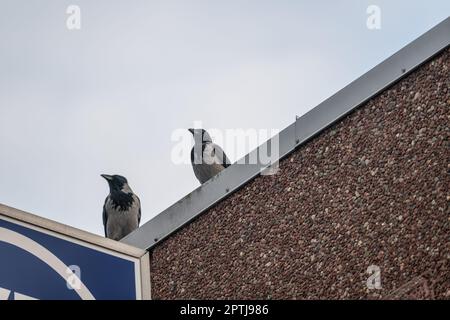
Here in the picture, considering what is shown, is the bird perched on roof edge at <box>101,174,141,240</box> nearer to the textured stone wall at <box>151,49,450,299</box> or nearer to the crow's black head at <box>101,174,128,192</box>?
the crow's black head at <box>101,174,128,192</box>

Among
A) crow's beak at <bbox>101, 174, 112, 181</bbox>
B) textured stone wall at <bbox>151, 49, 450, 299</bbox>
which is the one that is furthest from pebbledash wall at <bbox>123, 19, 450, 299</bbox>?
crow's beak at <bbox>101, 174, 112, 181</bbox>

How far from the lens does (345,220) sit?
5.16 m

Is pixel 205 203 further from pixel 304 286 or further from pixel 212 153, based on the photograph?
pixel 212 153

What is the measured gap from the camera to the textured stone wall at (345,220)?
478 cm

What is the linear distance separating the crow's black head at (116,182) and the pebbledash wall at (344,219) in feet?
16.9

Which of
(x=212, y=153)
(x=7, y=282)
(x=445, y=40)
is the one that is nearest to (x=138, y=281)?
(x=7, y=282)

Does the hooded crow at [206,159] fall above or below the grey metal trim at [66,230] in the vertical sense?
above

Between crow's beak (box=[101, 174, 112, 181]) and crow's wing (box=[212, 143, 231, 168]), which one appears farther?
crow's beak (box=[101, 174, 112, 181])

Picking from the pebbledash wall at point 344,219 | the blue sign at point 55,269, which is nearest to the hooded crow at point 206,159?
the pebbledash wall at point 344,219

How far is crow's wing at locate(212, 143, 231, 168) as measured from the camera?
9.99 metres

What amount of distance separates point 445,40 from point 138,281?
2371 mm

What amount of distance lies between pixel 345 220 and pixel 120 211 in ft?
18.8

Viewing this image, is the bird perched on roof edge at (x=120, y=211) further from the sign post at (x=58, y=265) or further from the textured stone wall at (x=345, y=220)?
the sign post at (x=58, y=265)
